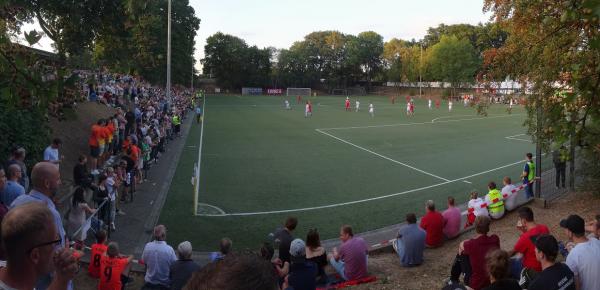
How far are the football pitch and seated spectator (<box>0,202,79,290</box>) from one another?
926 centimetres

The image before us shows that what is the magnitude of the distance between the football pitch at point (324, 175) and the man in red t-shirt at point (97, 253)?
10.9ft

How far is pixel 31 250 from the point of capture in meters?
2.84

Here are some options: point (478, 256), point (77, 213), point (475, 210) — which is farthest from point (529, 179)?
point (77, 213)

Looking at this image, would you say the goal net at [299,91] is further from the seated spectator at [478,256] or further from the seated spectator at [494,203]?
the seated spectator at [478,256]

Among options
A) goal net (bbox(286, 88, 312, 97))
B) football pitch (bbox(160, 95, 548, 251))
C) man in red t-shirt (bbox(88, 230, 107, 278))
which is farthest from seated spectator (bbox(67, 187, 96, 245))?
goal net (bbox(286, 88, 312, 97))

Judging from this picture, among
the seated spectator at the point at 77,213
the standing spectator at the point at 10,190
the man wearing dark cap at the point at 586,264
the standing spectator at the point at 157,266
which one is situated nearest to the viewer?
the man wearing dark cap at the point at 586,264

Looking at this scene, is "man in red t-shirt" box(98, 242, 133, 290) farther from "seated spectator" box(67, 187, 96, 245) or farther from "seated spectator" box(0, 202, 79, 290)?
"seated spectator" box(0, 202, 79, 290)

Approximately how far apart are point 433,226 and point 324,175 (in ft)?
32.4

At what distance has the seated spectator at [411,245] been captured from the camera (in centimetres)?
1008

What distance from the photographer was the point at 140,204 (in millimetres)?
15625

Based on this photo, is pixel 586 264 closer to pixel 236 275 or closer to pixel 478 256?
pixel 478 256

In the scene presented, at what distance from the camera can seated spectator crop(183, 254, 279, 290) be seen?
5.88 feet

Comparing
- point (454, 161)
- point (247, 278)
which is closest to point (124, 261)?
point (247, 278)

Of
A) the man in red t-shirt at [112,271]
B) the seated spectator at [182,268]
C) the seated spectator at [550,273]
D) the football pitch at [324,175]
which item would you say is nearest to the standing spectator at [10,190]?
the man in red t-shirt at [112,271]
